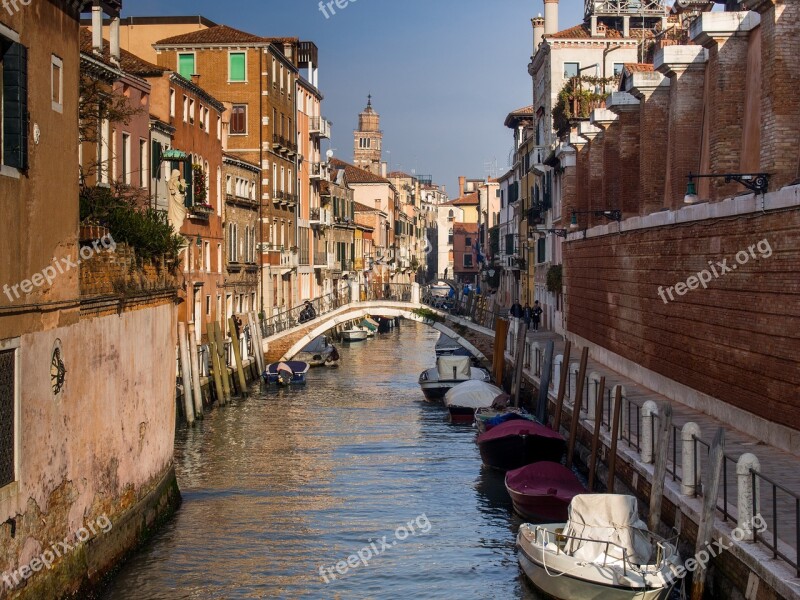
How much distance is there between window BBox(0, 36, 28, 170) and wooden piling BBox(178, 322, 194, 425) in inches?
622

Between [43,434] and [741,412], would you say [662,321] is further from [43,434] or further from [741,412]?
[43,434]

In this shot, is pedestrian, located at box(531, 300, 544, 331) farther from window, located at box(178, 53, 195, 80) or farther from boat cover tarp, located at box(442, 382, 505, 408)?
window, located at box(178, 53, 195, 80)

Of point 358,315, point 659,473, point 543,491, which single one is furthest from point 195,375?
point 659,473

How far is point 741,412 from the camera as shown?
14859 millimetres

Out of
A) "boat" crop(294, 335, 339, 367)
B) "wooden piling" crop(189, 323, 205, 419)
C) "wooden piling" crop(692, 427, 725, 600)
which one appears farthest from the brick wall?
"boat" crop(294, 335, 339, 367)

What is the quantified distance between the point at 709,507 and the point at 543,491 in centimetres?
543

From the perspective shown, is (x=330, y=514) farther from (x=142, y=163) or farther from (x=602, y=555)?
(x=142, y=163)

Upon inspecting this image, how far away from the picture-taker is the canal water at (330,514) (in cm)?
1327

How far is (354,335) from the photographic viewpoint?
53.9 meters

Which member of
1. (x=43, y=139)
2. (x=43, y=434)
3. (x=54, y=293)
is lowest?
(x=43, y=434)

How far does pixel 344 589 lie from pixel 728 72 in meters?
9.09

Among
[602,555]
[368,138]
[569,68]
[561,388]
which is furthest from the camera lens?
[368,138]

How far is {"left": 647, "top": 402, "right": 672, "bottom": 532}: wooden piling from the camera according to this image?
11.6 m

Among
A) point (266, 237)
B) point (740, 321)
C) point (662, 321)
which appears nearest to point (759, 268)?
point (740, 321)
